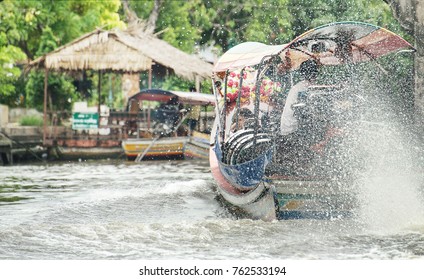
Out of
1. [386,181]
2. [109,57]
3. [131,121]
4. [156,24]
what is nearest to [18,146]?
[131,121]

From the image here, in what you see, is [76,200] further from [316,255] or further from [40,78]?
[40,78]

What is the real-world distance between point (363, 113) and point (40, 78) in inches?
604

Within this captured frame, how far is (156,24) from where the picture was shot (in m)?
28.6

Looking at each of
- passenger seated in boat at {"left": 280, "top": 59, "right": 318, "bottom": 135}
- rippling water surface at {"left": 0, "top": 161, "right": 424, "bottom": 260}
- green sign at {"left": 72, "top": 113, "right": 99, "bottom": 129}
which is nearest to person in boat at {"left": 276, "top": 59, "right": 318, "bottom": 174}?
passenger seated in boat at {"left": 280, "top": 59, "right": 318, "bottom": 135}

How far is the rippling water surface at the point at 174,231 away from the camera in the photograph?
25.5ft

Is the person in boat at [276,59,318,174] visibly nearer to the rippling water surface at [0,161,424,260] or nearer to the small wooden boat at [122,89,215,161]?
the rippling water surface at [0,161,424,260]

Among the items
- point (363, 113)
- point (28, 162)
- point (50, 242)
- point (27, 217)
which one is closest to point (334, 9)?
point (28, 162)

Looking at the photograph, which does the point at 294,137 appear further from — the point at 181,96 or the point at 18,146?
the point at 18,146

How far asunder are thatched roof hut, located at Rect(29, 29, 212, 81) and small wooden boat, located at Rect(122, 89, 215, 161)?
0.87 meters

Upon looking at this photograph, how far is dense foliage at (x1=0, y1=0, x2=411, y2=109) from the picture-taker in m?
20.1

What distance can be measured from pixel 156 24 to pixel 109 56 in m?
7.49

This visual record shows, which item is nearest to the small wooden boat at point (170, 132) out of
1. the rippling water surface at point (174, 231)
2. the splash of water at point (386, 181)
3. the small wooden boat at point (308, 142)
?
the rippling water surface at point (174, 231)

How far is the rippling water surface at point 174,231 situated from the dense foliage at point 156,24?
8.13 meters

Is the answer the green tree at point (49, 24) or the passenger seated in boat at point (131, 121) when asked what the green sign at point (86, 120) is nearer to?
the passenger seated in boat at point (131, 121)
